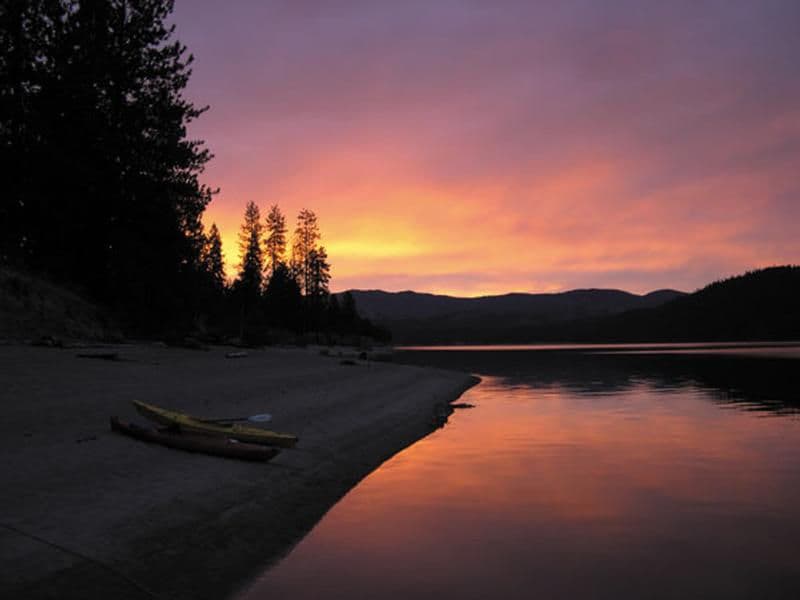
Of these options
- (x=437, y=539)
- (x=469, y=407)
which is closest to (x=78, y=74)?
(x=469, y=407)

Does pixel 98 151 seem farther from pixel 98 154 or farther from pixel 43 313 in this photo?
pixel 43 313

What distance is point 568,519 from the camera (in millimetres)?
13234

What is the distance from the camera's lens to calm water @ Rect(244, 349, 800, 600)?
378 inches

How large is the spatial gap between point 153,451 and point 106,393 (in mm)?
7426

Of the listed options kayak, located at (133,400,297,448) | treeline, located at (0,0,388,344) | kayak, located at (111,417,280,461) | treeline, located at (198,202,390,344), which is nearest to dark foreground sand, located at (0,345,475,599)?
kayak, located at (111,417,280,461)

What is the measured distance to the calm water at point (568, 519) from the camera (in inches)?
378

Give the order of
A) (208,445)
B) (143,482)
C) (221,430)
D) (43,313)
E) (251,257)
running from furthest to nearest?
(251,257) < (43,313) < (221,430) < (208,445) < (143,482)

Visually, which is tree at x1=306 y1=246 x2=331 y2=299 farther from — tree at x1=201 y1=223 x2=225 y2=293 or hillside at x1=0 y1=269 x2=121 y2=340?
hillside at x1=0 y1=269 x2=121 y2=340

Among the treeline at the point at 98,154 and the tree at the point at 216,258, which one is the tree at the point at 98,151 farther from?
the tree at the point at 216,258

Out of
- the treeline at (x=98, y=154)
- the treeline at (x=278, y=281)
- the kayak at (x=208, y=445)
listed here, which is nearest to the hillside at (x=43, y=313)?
the treeline at (x=98, y=154)

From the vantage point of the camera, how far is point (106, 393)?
20141 mm

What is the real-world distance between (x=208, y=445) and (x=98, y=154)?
31728 millimetres

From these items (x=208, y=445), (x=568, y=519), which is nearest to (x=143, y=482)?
(x=208, y=445)

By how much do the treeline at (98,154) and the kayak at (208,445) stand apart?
25609mm
